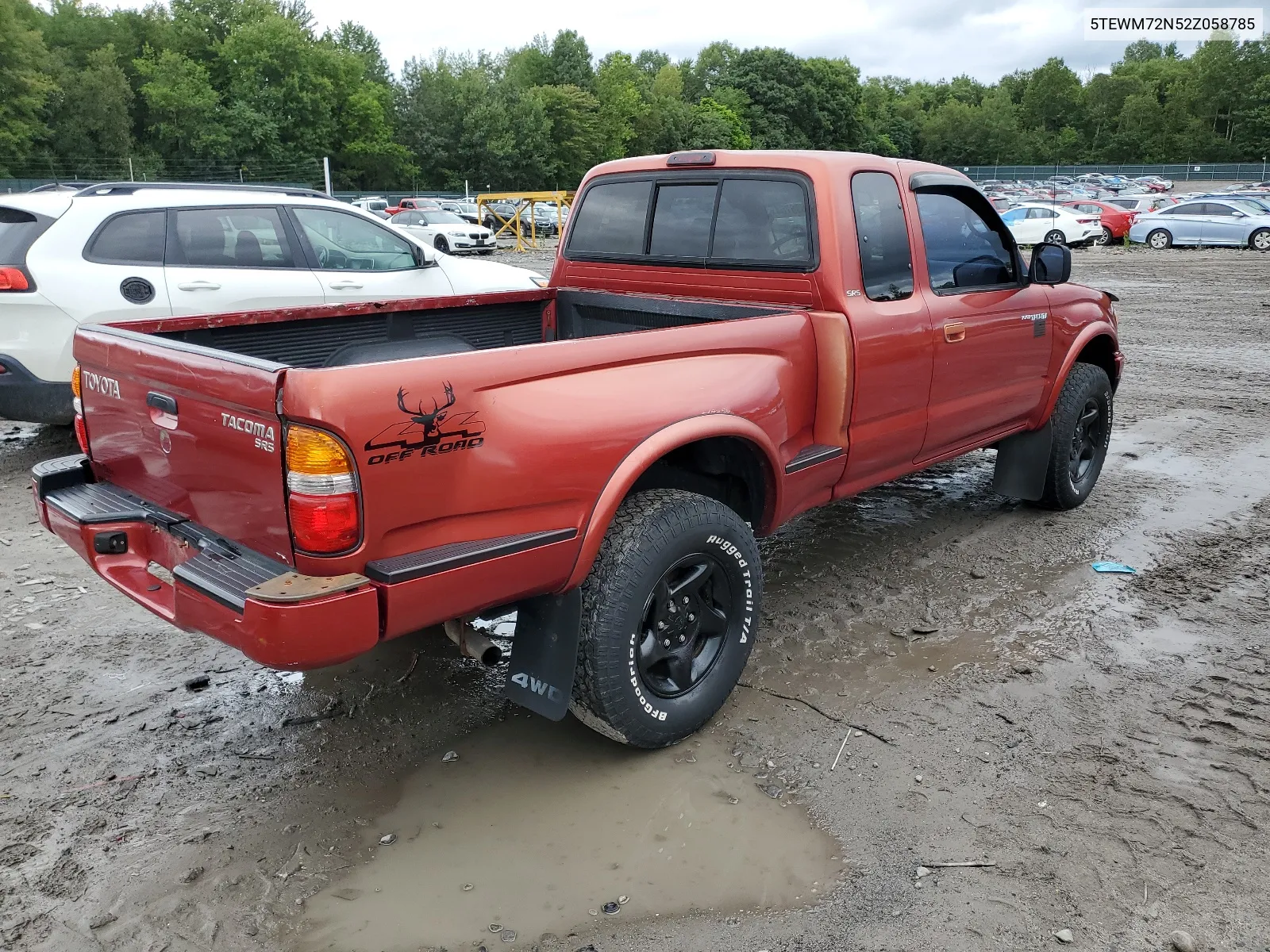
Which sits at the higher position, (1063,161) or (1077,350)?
(1063,161)

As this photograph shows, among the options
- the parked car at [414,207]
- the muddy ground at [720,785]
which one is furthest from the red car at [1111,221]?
the muddy ground at [720,785]

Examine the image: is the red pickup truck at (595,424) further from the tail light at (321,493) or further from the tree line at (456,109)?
the tree line at (456,109)

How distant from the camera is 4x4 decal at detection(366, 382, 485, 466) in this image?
2527 millimetres

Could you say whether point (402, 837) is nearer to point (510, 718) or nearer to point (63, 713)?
point (510, 718)

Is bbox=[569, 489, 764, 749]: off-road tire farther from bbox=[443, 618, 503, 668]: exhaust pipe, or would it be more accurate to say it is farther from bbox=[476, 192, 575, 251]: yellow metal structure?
bbox=[476, 192, 575, 251]: yellow metal structure

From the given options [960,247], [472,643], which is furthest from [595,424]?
[960,247]

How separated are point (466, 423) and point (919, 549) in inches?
134

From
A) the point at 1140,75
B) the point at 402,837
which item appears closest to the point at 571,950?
the point at 402,837

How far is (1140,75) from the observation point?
12662 centimetres

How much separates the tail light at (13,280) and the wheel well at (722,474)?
4665mm

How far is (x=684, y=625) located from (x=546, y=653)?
21.7 inches

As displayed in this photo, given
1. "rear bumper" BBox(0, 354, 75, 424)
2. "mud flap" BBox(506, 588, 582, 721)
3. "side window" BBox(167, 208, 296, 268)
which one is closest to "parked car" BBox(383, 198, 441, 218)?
"side window" BBox(167, 208, 296, 268)

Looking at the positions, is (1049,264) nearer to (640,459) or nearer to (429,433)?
(640,459)

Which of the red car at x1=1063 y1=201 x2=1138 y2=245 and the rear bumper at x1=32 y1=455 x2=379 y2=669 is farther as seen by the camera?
the red car at x1=1063 y1=201 x2=1138 y2=245
